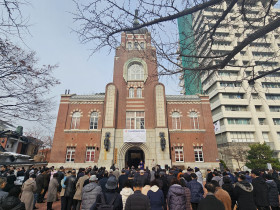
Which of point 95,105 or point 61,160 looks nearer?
point 61,160

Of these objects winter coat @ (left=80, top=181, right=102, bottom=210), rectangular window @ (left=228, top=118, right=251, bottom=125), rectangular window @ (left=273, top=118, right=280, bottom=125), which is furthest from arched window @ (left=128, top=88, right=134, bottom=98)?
rectangular window @ (left=273, top=118, right=280, bottom=125)

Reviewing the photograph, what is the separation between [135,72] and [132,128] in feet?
28.9

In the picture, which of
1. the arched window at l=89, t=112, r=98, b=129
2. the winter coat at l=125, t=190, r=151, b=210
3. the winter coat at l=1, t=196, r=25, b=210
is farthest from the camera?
the arched window at l=89, t=112, r=98, b=129

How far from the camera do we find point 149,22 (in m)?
3.61

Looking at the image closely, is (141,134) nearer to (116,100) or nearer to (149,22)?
(116,100)

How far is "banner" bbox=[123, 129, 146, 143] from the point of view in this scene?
18.9 metres

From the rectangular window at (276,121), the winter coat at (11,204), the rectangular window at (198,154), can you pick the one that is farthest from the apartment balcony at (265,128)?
the winter coat at (11,204)

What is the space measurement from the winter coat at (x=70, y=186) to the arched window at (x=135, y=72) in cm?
1790

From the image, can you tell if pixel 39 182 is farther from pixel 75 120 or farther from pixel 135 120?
pixel 135 120

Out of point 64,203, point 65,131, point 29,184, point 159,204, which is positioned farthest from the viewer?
point 65,131

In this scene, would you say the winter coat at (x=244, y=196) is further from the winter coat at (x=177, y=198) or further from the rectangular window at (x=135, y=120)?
the rectangular window at (x=135, y=120)

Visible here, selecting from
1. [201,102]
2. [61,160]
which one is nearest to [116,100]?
[61,160]

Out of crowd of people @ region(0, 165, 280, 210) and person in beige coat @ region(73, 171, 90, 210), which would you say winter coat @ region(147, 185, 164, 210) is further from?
person in beige coat @ region(73, 171, 90, 210)

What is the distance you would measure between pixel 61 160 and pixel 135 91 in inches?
520
